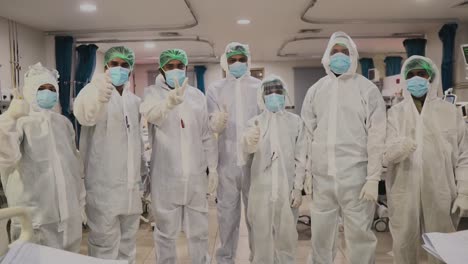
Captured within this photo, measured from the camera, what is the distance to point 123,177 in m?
2.04

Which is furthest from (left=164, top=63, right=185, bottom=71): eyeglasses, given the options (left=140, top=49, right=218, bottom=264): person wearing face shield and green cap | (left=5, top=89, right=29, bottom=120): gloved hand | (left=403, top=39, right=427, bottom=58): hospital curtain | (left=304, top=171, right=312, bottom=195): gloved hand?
(left=403, top=39, right=427, bottom=58): hospital curtain

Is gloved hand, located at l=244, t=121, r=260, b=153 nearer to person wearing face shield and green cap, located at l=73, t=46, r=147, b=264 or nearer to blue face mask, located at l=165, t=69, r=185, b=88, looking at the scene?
blue face mask, located at l=165, t=69, r=185, b=88

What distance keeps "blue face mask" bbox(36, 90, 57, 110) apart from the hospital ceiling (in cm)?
267

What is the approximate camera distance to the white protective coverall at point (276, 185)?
2133 millimetres

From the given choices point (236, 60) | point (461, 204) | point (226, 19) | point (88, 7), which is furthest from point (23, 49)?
point (461, 204)

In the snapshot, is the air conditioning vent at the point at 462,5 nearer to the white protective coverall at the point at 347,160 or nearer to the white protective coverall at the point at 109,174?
the white protective coverall at the point at 347,160

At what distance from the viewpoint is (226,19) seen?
5.20 m

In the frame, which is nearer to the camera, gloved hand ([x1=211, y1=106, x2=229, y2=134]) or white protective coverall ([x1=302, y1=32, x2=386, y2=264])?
white protective coverall ([x1=302, y1=32, x2=386, y2=264])

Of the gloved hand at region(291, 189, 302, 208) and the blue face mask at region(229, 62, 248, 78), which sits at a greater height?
the blue face mask at region(229, 62, 248, 78)

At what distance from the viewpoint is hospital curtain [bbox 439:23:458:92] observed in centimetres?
553

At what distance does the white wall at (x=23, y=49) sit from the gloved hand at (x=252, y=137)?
11.4 feet

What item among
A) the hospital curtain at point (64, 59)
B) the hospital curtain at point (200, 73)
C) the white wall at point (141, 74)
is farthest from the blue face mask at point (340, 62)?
the white wall at point (141, 74)

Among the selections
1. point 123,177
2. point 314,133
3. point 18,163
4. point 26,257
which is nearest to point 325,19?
point 314,133

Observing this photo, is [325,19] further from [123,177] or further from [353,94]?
[123,177]
